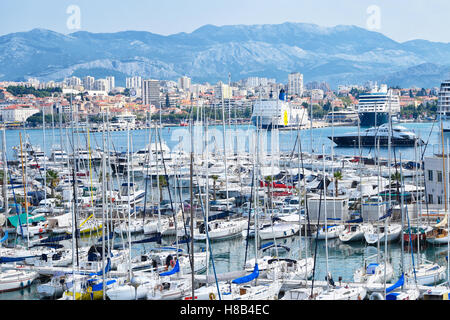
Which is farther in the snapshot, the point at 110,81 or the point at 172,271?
the point at 110,81

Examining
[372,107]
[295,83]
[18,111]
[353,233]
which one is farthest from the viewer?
[372,107]

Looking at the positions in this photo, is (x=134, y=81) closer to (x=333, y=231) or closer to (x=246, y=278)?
(x=333, y=231)

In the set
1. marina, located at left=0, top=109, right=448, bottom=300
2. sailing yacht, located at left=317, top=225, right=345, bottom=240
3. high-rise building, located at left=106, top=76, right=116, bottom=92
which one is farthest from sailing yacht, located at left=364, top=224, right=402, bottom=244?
high-rise building, located at left=106, top=76, right=116, bottom=92

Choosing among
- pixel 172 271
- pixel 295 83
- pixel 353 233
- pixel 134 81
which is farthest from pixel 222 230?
pixel 295 83

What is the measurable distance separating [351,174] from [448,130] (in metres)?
12.9

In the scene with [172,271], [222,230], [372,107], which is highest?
[372,107]

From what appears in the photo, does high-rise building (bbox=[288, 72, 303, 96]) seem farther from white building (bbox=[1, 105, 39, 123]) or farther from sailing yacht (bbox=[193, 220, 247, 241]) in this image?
white building (bbox=[1, 105, 39, 123])

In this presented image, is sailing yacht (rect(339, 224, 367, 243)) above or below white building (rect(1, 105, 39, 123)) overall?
below

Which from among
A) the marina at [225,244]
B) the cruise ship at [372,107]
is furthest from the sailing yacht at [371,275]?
the cruise ship at [372,107]

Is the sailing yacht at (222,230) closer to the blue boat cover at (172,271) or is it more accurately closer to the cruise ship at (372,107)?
the blue boat cover at (172,271)

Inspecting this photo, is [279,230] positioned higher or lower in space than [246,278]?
lower

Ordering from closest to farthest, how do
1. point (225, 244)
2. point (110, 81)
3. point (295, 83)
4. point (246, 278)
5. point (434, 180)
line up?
point (246, 278) < point (434, 180) < point (225, 244) < point (110, 81) < point (295, 83)
